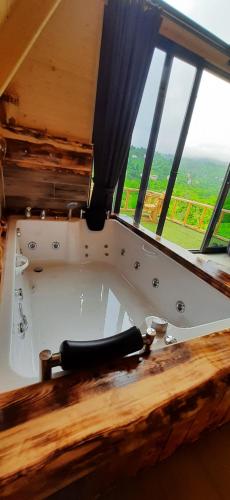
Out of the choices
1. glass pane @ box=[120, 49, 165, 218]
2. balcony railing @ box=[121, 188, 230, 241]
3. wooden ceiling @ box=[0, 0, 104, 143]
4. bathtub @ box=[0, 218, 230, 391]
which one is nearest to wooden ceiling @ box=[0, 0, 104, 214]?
wooden ceiling @ box=[0, 0, 104, 143]

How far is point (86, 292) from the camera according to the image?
6.56 ft

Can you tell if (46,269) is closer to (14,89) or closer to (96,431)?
(14,89)

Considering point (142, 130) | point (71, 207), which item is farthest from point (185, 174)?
point (71, 207)

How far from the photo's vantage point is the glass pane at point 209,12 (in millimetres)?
1984

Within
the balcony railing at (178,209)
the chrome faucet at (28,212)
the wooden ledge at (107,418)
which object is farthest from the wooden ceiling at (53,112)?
the wooden ledge at (107,418)

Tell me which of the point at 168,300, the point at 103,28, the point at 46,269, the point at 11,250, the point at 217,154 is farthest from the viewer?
the point at 217,154

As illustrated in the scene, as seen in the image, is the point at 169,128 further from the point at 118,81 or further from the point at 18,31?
the point at 18,31

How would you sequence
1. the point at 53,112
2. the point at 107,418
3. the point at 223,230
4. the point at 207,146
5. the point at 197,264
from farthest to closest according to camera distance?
the point at 223,230
the point at 207,146
the point at 53,112
the point at 197,264
the point at 107,418

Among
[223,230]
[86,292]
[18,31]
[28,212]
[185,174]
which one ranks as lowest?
[86,292]

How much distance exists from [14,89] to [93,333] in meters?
2.22

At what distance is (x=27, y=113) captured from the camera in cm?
200

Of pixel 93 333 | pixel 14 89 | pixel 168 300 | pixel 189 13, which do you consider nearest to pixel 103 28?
pixel 189 13

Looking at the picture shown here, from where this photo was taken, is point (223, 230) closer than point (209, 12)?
No

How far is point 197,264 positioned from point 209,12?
99.3 inches
